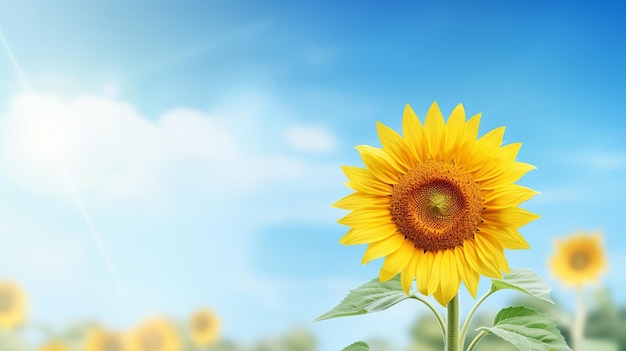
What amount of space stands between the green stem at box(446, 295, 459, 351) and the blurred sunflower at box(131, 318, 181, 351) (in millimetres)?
1736

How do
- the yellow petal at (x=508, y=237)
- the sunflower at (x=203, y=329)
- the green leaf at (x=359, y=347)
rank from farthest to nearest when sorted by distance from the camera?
the sunflower at (x=203, y=329) < the green leaf at (x=359, y=347) < the yellow petal at (x=508, y=237)

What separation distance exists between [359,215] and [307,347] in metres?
1.98

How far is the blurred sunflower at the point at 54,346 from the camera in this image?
2484 mm

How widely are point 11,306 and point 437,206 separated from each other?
2319 mm

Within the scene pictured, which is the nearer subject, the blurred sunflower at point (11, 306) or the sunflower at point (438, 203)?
the sunflower at point (438, 203)

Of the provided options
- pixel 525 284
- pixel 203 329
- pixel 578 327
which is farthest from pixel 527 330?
pixel 203 329

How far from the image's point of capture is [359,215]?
3.36 ft

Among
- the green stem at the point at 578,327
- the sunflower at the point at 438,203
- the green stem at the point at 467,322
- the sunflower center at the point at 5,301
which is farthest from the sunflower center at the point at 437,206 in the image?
the sunflower center at the point at 5,301

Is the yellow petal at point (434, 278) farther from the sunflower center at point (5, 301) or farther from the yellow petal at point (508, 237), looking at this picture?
the sunflower center at point (5, 301)

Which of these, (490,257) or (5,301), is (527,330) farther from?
(5,301)

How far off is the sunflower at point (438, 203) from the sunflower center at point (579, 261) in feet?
5.88

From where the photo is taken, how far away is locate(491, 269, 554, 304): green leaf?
0.99 metres

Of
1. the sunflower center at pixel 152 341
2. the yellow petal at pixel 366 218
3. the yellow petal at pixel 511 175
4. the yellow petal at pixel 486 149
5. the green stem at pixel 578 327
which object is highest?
the sunflower center at pixel 152 341

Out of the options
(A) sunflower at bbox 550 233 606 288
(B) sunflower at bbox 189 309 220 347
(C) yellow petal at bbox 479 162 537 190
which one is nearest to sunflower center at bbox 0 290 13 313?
(B) sunflower at bbox 189 309 220 347
